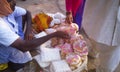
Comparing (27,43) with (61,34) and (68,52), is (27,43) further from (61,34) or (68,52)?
(68,52)

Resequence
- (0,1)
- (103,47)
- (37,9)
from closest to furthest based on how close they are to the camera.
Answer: (0,1) → (103,47) → (37,9)

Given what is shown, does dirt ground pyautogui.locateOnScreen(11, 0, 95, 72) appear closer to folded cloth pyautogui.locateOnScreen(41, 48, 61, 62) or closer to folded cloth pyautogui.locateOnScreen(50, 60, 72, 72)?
folded cloth pyautogui.locateOnScreen(41, 48, 61, 62)

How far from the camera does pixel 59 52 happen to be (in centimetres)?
241

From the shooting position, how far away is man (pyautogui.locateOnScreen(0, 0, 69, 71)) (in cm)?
205

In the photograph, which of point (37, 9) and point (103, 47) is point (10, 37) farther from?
point (37, 9)

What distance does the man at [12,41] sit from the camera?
2051mm

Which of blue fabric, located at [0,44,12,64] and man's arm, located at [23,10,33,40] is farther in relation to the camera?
man's arm, located at [23,10,33,40]

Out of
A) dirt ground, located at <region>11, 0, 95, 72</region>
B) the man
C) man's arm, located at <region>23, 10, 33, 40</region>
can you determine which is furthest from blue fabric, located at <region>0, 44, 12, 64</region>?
dirt ground, located at <region>11, 0, 95, 72</region>

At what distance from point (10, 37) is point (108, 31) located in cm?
81

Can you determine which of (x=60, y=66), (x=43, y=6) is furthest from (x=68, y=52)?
(x=43, y=6)

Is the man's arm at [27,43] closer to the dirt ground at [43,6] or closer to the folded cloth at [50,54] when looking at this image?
the folded cloth at [50,54]

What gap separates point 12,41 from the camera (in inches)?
80.7

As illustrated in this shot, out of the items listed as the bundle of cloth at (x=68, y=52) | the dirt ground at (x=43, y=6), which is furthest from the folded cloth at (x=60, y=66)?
Result: the dirt ground at (x=43, y=6)

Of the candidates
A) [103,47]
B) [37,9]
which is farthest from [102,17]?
[37,9]
